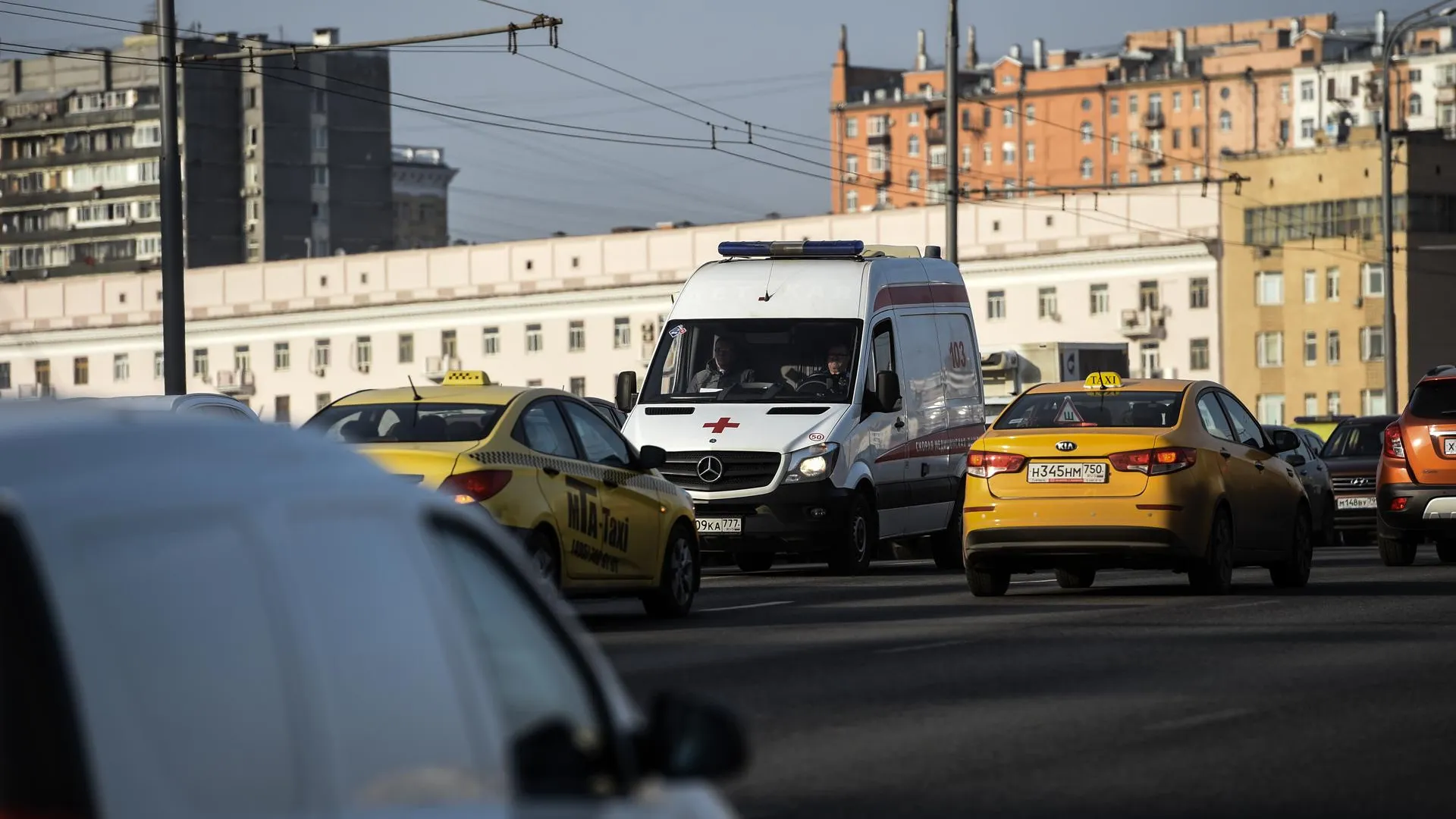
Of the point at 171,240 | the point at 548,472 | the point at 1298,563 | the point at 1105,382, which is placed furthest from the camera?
the point at 171,240

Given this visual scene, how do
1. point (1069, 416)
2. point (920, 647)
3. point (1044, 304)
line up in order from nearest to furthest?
point (920, 647) → point (1069, 416) → point (1044, 304)

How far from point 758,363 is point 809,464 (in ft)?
4.21

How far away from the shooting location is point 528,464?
14781 millimetres

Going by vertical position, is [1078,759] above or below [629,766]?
below

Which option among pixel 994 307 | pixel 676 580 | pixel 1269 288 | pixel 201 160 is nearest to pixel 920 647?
pixel 676 580

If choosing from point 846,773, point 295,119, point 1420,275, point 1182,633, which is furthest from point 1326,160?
point 846,773

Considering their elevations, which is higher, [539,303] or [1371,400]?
[539,303]

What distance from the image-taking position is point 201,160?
15588 centimetres

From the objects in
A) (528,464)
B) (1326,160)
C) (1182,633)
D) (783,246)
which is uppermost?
(1326,160)

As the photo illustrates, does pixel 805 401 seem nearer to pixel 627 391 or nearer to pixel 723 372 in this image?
pixel 723 372

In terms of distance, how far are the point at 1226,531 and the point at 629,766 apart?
14.7m

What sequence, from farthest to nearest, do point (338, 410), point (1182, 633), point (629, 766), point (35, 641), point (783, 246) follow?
1. point (783, 246)
2. point (338, 410)
3. point (1182, 633)
4. point (629, 766)
5. point (35, 641)

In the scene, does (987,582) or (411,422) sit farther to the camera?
(987,582)

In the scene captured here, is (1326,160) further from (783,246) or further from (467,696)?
(467,696)
